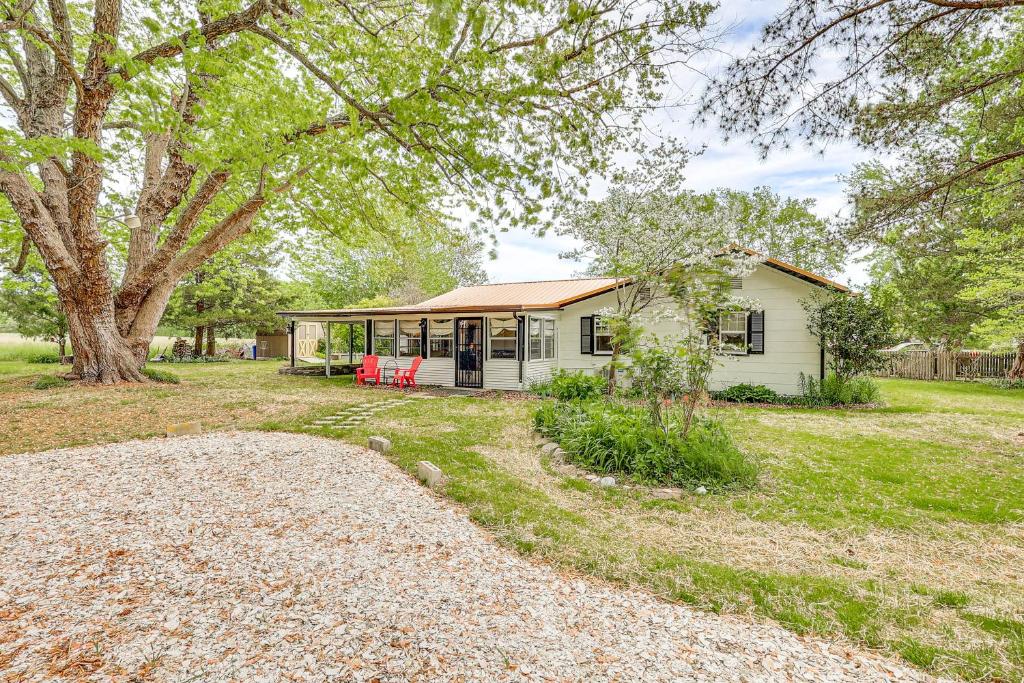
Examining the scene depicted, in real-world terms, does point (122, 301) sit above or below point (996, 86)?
below

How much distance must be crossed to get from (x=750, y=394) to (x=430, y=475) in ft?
30.1

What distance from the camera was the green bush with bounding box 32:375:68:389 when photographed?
9.23 meters

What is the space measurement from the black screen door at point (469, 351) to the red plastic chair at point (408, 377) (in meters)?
1.23

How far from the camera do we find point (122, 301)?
10.1 metres

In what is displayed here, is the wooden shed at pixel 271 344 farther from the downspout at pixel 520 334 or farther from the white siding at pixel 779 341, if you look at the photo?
the white siding at pixel 779 341

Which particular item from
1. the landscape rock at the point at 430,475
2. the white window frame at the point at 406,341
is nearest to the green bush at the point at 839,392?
the landscape rock at the point at 430,475

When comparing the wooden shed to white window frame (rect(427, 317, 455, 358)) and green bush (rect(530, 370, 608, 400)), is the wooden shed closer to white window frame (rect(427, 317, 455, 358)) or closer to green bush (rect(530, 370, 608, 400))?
white window frame (rect(427, 317, 455, 358))

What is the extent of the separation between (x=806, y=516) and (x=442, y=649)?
347cm

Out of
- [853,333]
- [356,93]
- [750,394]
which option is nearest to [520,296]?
[750,394]

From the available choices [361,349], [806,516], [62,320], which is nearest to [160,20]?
[806,516]

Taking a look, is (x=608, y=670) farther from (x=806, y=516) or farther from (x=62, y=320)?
(x=62, y=320)

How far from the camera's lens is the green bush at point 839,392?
32.4 feet

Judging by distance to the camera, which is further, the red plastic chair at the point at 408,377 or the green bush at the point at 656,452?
the red plastic chair at the point at 408,377

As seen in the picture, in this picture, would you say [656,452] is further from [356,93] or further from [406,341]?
[406,341]
